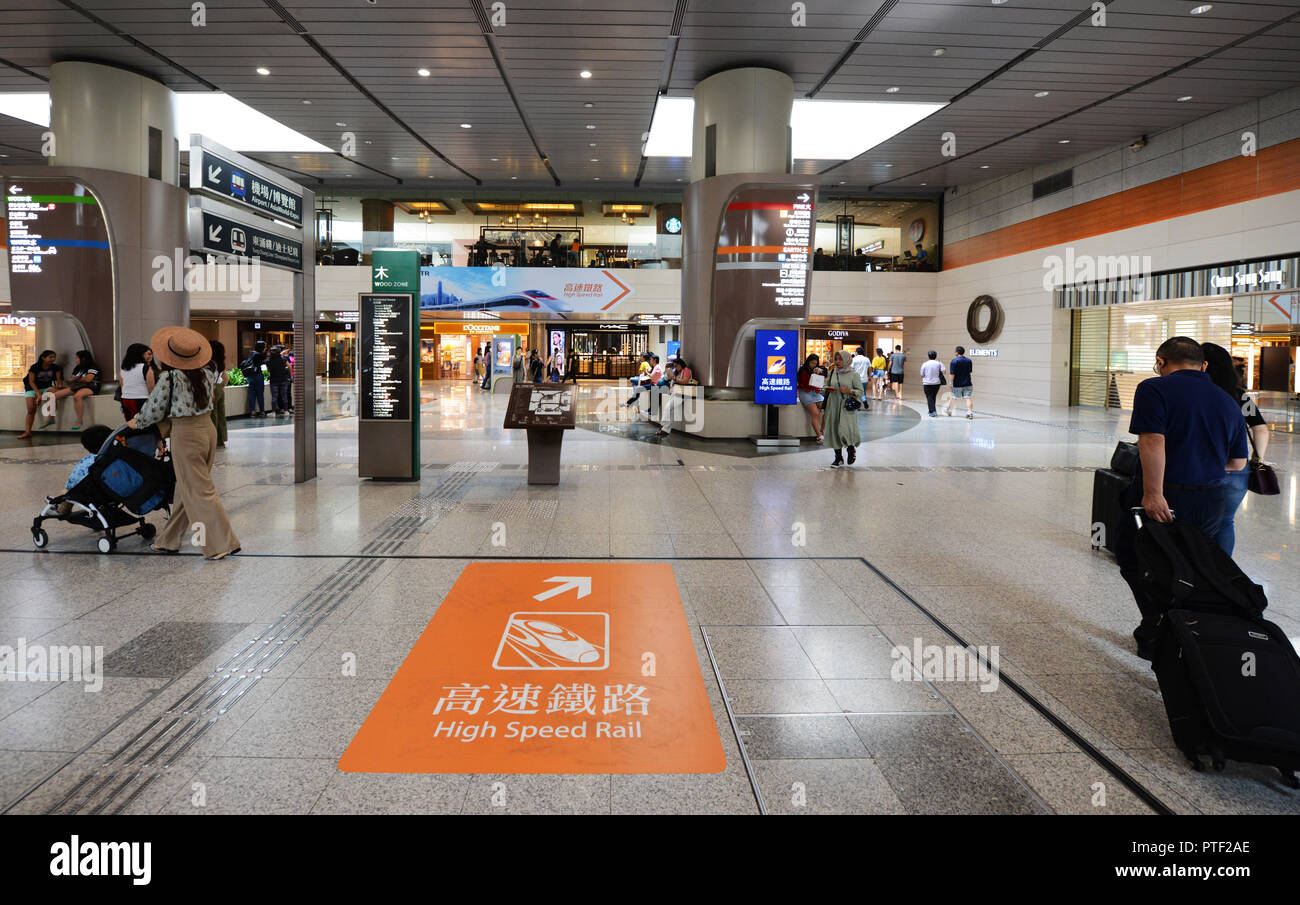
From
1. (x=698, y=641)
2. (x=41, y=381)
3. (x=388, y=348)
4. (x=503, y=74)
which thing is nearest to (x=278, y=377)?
(x=41, y=381)

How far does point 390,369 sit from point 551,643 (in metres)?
5.72

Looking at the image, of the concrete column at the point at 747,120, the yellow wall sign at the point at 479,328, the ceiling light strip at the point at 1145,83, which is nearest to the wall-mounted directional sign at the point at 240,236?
the concrete column at the point at 747,120

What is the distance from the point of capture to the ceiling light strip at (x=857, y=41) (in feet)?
35.7

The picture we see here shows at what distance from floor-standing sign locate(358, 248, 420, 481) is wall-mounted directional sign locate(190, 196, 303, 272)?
842 millimetres

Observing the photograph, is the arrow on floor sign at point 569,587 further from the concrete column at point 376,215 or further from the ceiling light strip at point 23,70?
the concrete column at point 376,215

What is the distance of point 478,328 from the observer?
122 ft

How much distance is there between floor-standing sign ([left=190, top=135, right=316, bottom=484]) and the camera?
284 inches

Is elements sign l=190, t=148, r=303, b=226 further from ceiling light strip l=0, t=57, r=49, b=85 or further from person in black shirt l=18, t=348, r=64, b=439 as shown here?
ceiling light strip l=0, t=57, r=49, b=85

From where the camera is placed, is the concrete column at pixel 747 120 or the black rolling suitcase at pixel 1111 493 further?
the concrete column at pixel 747 120

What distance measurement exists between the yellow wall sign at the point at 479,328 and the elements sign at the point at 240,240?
1018 inches

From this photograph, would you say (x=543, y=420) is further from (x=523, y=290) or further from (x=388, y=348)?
(x=523, y=290)

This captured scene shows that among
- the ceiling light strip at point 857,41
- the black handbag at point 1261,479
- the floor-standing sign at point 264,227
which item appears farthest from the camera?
the ceiling light strip at point 857,41
